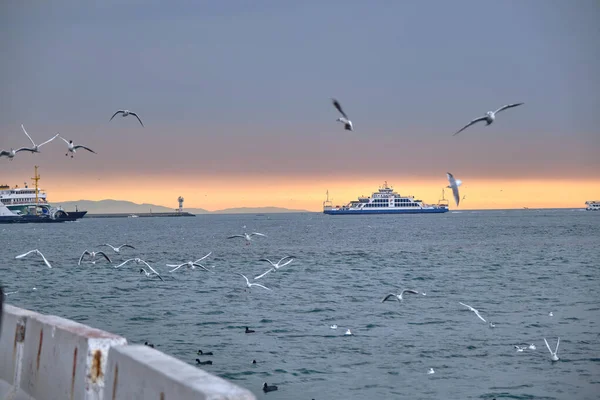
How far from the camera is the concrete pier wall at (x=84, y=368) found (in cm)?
552

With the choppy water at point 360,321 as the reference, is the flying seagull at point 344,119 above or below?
above

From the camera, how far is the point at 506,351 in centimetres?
2030

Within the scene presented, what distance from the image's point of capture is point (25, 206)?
184m

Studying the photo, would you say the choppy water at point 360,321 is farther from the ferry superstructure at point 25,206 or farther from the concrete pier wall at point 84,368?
the ferry superstructure at point 25,206

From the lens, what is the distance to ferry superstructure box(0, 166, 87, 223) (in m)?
182

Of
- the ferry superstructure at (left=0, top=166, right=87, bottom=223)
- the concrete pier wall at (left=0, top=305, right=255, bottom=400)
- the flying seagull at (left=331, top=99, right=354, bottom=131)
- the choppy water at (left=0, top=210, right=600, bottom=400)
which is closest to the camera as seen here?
the concrete pier wall at (left=0, top=305, right=255, bottom=400)

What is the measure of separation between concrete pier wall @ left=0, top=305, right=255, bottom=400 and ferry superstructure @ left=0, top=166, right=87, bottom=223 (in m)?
181

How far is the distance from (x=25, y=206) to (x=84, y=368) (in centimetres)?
18695

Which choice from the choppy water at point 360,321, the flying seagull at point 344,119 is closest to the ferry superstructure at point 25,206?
the choppy water at point 360,321

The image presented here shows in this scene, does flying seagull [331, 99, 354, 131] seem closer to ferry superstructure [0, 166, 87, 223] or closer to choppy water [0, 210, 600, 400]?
choppy water [0, 210, 600, 400]

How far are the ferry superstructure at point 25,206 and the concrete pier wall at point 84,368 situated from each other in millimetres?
181344

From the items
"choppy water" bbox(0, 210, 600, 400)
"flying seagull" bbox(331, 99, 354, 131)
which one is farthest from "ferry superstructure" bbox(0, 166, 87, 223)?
"flying seagull" bbox(331, 99, 354, 131)

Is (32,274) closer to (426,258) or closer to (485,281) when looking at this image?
(485,281)

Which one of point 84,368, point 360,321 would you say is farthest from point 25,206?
point 84,368
